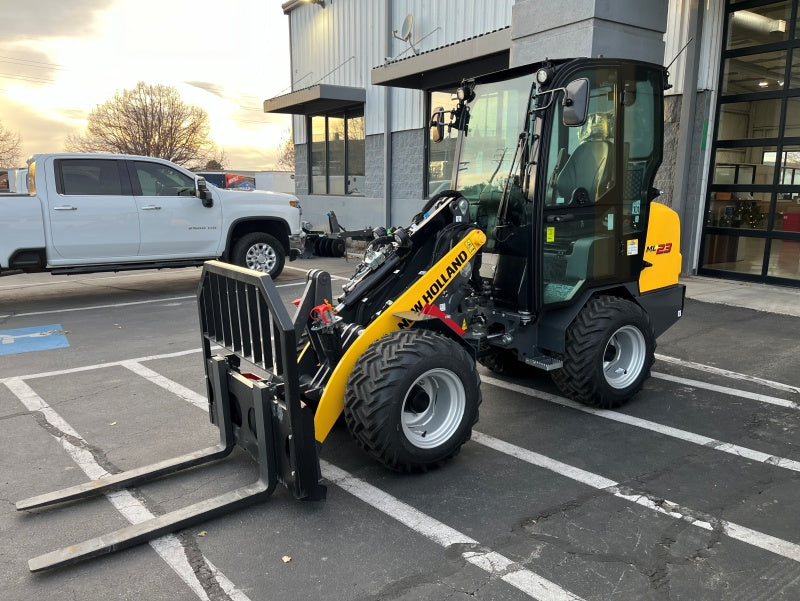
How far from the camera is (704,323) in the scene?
26.2 ft

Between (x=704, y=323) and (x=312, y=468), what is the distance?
6455mm

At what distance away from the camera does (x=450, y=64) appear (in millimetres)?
12461

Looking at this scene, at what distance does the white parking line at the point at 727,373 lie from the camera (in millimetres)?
5535

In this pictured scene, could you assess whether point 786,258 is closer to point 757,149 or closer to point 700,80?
A: point 757,149

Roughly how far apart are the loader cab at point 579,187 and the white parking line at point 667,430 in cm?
93

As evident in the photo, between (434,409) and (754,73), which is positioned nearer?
(434,409)

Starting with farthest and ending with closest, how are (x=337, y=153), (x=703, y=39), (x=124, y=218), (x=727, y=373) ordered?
(x=337, y=153)
(x=703, y=39)
(x=124, y=218)
(x=727, y=373)

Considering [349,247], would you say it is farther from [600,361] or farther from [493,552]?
[493,552]

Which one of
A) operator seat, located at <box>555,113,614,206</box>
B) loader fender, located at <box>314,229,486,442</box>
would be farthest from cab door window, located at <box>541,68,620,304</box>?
loader fender, located at <box>314,229,486,442</box>

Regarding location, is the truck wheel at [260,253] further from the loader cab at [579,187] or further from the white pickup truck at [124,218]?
the loader cab at [579,187]

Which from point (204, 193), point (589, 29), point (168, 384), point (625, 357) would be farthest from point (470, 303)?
point (204, 193)

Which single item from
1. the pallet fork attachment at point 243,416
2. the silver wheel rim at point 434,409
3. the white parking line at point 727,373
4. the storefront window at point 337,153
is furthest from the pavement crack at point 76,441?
the storefront window at point 337,153

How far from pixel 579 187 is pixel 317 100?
46.5 ft

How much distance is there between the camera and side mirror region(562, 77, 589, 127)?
3.91m
